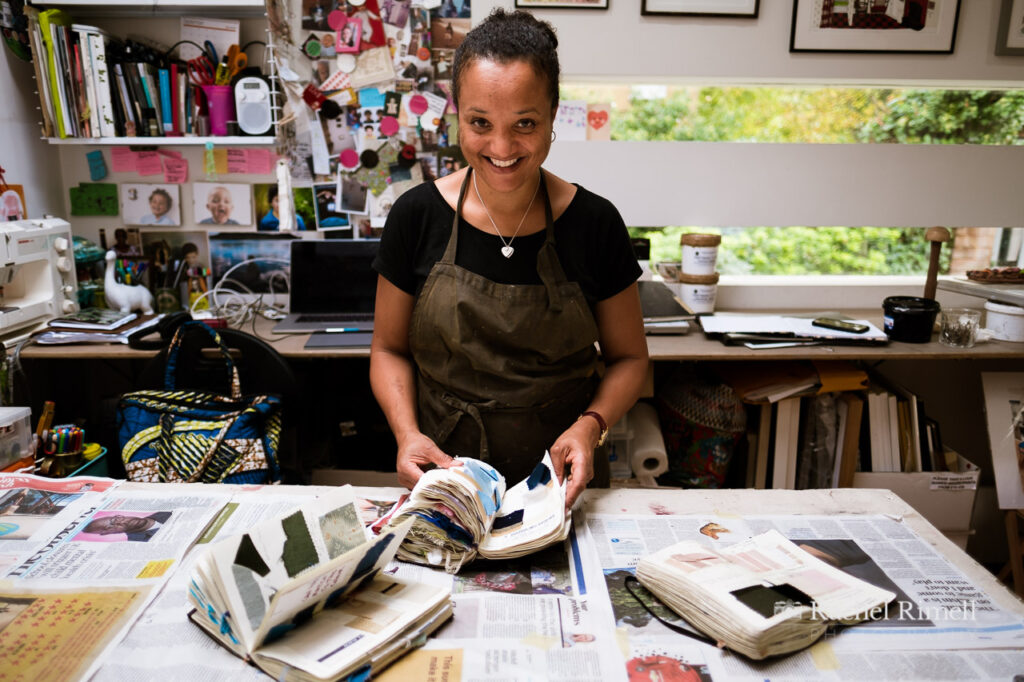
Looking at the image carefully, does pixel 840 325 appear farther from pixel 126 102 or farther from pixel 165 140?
pixel 126 102

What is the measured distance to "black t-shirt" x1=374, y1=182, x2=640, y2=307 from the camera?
4.88 feet

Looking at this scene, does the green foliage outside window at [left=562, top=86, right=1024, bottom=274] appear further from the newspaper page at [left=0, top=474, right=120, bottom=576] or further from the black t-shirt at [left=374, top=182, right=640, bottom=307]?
the newspaper page at [left=0, top=474, right=120, bottom=576]

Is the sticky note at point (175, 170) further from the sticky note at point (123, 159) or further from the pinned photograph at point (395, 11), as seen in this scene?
the pinned photograph at point (395, 11)

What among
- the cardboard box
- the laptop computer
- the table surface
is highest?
the laptop computer

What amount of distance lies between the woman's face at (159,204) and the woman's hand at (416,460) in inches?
77.7

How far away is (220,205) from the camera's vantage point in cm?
282

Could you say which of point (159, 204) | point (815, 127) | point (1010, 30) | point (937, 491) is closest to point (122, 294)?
point (159, 204)

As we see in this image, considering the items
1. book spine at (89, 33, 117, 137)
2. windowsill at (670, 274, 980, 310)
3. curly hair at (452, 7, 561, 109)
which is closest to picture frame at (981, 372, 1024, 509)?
windowsill at (670, 274, 980, 310)

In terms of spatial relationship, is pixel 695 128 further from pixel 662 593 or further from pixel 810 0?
pixel 662 593

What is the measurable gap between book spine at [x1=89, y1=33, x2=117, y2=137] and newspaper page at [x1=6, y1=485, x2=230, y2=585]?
5.72 ft

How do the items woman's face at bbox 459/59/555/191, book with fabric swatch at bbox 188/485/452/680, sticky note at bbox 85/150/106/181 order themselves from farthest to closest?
sticky note at bbox 85/150/106/181 < woman's face at bbox 459/59/555/191 < book with fabric swatch at bbox 188/485/452/680

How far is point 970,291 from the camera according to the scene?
2695mm

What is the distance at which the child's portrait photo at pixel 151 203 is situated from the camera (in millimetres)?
2809

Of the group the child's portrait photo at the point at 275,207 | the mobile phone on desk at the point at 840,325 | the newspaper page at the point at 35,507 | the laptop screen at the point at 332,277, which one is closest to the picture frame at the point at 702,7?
the mobile phone on desk at the point at 840,325
